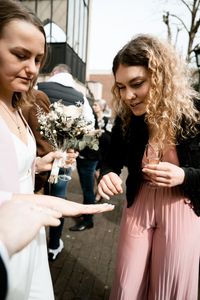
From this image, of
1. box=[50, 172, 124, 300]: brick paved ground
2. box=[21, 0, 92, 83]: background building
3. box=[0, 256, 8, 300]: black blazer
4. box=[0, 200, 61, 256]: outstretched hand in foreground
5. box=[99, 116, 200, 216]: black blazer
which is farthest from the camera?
box=[21, 0, 92, 83]: background building

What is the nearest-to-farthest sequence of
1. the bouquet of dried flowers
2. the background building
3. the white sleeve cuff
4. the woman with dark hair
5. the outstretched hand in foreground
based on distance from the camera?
the outstretched hand in foreground
the white sleeve cuff
the woman with dark hair
the bouquet of dried flowers
the background building

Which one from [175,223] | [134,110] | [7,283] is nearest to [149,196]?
[175,223]

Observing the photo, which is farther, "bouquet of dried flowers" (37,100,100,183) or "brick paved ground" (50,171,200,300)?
"brick paved ground" (50,171,200,300)

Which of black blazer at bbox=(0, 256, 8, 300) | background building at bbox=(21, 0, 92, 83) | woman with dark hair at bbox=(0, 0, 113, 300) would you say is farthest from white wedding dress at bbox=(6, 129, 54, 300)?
background building at bbox=(21, 0, 92, 83)

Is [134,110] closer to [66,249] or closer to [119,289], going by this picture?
[119,289]

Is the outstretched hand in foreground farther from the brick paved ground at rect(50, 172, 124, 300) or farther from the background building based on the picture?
the background building

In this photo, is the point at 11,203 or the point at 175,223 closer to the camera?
the point at 11,203

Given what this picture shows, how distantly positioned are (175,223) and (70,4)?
1271 cm

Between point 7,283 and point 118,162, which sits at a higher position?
point 7,283

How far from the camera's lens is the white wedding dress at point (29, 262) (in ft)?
4.26

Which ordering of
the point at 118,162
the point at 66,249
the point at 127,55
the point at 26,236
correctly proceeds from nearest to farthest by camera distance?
the point at 26,236
the point at 127,55
the point at 118,162
the point at 66,249

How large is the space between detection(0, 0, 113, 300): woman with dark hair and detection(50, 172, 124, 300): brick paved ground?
148 cm

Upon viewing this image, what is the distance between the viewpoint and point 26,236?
0.81 m

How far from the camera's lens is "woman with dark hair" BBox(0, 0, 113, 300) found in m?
1.29
